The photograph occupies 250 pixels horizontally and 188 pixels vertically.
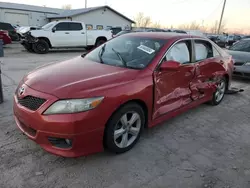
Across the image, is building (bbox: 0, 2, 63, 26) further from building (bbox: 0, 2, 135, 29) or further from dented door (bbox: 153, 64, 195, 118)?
dented door (bbox: 153, 64, 195, 118)

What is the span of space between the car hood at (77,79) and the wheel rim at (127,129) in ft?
1.63

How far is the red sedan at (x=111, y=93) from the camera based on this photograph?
2.42 meters

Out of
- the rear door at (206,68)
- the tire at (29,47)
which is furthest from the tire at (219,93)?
the tire at (29,47)

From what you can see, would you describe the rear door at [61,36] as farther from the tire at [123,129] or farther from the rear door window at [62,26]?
the tire at [123,129]

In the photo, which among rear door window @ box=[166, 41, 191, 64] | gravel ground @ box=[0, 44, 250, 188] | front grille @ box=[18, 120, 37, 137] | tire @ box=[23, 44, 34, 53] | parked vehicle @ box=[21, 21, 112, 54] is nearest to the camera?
gravel ground @ box=[0, 44, 250, 188]

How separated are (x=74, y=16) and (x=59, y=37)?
60.7 ft

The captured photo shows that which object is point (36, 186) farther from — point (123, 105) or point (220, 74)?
point (220, 74)

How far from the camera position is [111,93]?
8.46ft

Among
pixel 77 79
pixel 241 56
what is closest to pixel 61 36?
pixel 241 56

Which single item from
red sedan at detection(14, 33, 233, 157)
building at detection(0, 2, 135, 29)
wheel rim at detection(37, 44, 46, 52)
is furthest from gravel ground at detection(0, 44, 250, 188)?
building at detection(0, 2, 135, 29)

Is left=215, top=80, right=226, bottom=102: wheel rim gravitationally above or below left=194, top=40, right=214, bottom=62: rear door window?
below

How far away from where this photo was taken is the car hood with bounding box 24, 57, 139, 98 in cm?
250

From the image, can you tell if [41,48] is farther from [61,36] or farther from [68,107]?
[68,107]

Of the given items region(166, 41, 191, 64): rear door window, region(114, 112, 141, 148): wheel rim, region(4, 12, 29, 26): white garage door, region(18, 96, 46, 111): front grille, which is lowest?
region(114, 112, 141, 148): wheel rim
